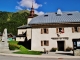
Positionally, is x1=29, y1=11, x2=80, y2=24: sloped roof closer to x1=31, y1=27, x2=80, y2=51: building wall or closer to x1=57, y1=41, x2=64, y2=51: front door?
x1=31, y1=27, x2=80, y2=51: building wall

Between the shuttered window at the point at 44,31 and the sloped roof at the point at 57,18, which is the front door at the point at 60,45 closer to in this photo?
the shuttered window at the point at 44,31

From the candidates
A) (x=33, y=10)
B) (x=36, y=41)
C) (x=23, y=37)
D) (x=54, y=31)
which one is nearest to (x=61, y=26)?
(x=54, y=31)

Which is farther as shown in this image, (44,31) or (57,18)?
(57,18)

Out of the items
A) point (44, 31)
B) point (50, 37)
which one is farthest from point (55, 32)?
point (44, 31)

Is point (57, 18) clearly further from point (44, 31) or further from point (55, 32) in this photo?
point (44, 31)

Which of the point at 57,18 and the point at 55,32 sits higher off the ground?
the point at 57,18

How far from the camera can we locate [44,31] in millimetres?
35031

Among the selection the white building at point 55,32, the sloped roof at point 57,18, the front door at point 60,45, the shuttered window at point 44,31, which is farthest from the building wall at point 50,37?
the sloped roof at point 57,18

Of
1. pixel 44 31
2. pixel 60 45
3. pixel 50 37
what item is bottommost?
pixel 60 45

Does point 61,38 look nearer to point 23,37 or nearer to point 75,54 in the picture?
point 75,54

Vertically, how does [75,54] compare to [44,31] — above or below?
below

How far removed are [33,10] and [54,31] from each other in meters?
26.6

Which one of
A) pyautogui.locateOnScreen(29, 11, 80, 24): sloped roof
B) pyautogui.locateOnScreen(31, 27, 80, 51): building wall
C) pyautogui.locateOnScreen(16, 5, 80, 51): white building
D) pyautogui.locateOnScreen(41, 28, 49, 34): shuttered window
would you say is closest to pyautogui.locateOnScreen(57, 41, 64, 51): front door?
pyautogui.locateOnScreen(16, 5, 80, 51): white building

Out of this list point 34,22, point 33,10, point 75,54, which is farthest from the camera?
point 33,10
